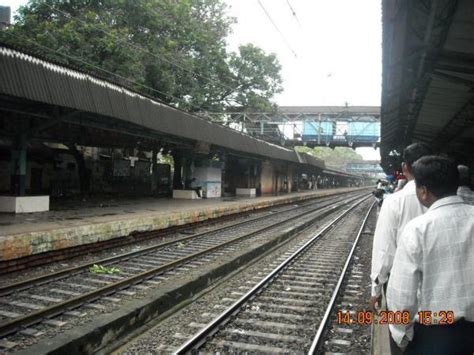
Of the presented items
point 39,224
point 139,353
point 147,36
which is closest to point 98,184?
point 147,36

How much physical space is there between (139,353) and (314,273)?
4949mm

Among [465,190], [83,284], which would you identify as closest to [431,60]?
[465,190]

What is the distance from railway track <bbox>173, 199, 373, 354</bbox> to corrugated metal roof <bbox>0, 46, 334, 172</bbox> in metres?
6.46

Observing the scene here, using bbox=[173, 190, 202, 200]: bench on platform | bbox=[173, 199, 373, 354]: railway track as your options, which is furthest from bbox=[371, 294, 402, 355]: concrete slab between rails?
bbox=[173, 190, 202, 200]: bench on platform

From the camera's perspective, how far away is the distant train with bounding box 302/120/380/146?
3578 centimetres

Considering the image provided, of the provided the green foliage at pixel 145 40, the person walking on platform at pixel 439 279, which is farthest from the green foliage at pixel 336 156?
the person walking on platform at pixel 439 279

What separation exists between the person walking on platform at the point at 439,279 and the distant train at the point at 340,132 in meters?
35.0

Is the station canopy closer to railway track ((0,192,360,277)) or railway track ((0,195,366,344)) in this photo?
railway track ((0,195,366,344))

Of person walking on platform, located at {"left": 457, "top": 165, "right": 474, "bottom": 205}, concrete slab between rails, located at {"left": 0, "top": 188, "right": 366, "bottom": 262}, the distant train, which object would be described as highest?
the distant train

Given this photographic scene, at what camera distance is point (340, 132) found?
121 ft

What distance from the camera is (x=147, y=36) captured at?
24.6 metres

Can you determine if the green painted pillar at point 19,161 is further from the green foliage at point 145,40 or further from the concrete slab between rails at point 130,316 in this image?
the concrete slab between rails at point 130,316

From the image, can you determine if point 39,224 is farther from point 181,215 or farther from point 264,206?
point 264,206

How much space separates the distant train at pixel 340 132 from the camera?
35.8m
